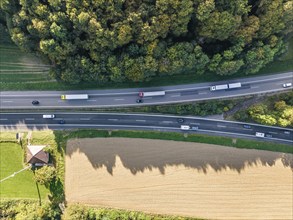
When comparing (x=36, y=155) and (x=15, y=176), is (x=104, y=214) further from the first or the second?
(x=15, y=176)

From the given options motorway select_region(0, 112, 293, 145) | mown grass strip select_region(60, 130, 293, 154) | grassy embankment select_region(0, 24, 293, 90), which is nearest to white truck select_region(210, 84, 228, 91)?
grassy embankment select_region(0, 24, 293, 90)

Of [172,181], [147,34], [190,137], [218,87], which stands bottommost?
[172,181]

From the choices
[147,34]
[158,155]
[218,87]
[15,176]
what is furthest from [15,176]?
[218,87]

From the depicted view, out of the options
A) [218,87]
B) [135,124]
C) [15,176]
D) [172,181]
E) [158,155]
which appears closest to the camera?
[218,87]

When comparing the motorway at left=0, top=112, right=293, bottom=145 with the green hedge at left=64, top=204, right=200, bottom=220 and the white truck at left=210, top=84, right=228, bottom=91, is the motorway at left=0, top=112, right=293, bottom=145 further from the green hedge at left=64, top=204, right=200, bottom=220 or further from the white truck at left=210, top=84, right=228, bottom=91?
the green hedge at left=64, top=204, right=200, bottom=220

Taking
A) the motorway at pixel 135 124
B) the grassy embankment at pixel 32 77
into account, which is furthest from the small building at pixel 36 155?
the grassy embankment at pixel 32 77

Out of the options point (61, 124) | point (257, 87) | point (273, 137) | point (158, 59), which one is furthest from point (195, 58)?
point (61, 124)

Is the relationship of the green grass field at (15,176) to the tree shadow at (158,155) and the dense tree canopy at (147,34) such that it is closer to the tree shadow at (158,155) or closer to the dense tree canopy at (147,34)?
the tree shadow at (158,155)
